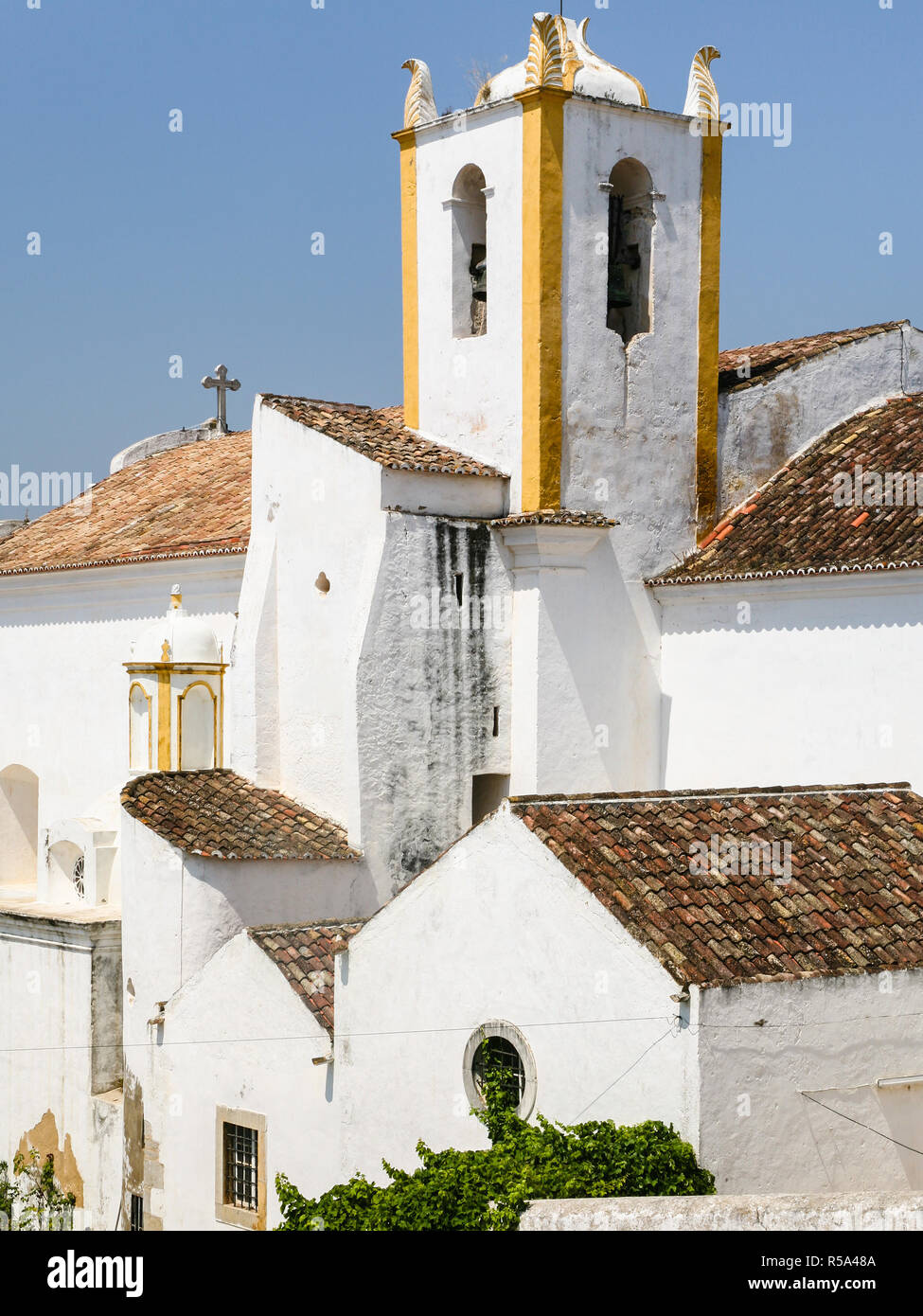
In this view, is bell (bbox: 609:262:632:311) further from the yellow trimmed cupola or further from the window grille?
the window grille

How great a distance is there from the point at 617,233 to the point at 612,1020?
8.72 meters

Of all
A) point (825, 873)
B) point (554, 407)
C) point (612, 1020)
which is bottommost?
point (612, 1020)

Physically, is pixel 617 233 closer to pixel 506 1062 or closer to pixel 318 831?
pixel 318 831

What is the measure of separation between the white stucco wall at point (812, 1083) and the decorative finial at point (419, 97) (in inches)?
389

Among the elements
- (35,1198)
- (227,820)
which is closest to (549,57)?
(227,820)

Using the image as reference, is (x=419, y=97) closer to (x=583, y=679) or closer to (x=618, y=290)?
(x=618, y=290)

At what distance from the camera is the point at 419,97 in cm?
1775

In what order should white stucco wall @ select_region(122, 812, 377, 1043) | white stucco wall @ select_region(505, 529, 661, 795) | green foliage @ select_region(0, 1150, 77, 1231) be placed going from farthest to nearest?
white stucco wall @ select_region(505, 529, 661, 795) < green foliage @ select_region(0, 1150, 77, 1231) < white stucco wall @ select_region(122, 812, 377, 1043)

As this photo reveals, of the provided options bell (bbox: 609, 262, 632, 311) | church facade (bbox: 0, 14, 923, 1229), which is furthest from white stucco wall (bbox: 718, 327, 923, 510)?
bell (bbox: 609, 262, 632, 311)

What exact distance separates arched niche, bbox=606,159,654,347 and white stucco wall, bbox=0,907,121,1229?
7501mm

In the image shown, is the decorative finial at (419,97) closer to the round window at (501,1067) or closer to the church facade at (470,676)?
the church facade at (470,676)

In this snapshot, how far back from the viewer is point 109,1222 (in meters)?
16.5

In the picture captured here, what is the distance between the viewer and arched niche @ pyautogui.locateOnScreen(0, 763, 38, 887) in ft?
74.9
